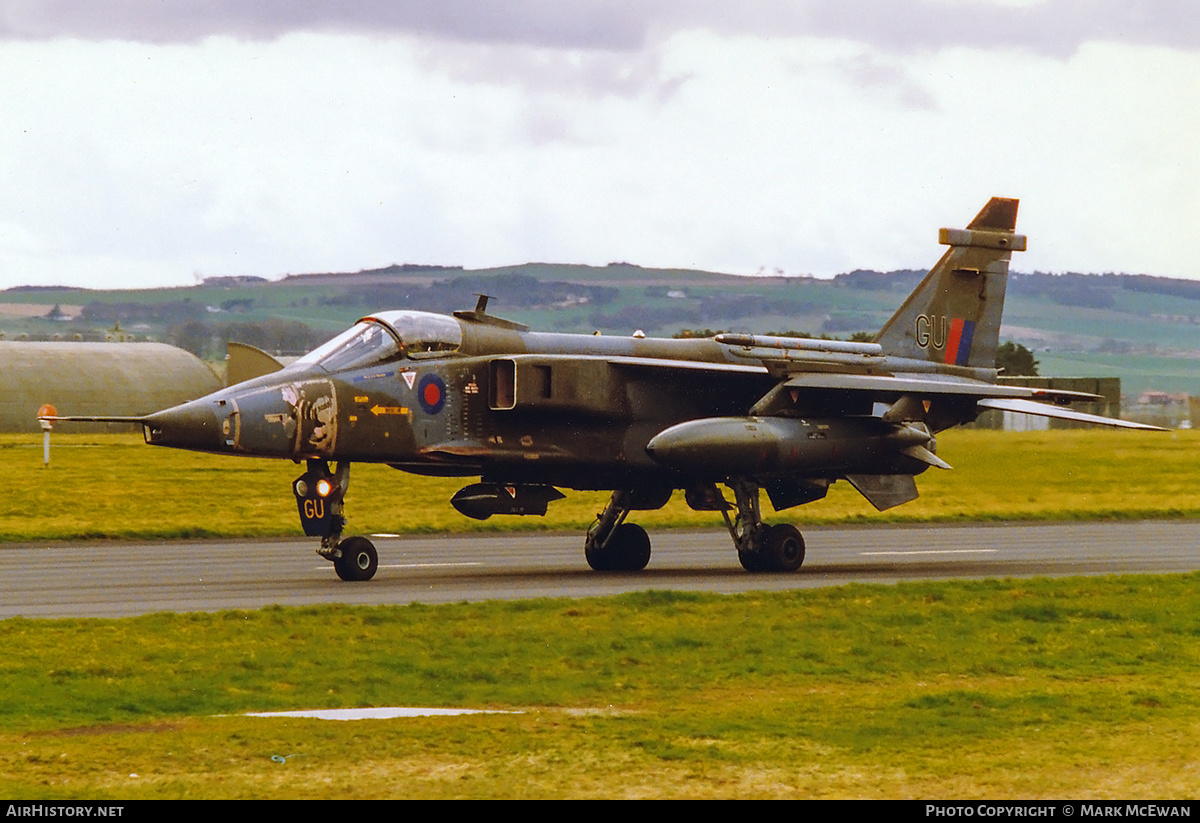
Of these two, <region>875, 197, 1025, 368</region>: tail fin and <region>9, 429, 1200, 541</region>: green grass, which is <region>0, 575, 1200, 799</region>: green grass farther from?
<region>9, 429, 1200, 541</region>: green grass

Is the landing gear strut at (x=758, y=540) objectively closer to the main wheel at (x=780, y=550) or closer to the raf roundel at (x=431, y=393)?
the main wheel at (x=780, y=550)

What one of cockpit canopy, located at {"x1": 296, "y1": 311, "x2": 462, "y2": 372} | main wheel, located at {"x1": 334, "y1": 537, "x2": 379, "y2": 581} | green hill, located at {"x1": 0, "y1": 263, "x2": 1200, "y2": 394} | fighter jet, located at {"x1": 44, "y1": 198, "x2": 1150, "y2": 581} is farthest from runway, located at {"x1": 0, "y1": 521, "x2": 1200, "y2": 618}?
green hill, located at {"x1": 0, "y1": 263, "x2": 1200, "y2": 394}

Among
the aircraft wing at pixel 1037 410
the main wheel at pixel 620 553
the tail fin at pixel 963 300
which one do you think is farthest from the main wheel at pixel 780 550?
the tail fin at pixel 963 300

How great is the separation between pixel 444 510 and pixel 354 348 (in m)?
13.1

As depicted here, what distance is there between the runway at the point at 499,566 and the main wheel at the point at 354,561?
16cm

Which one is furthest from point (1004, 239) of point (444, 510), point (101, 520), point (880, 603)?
point (101, 520)

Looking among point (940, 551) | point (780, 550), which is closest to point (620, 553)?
point (780, 550)

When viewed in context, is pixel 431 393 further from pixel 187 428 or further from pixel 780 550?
pixel 780 550

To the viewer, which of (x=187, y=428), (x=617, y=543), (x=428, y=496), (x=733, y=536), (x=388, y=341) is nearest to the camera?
(x=187, y=428)

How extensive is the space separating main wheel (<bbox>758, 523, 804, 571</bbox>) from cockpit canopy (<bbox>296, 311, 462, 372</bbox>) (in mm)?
4504

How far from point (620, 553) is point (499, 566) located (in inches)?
61.5

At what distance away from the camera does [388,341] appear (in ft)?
64.0

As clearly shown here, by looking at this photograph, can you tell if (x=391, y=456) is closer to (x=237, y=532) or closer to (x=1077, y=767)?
(x=237, y=532)

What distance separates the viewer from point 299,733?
31.6 ft
